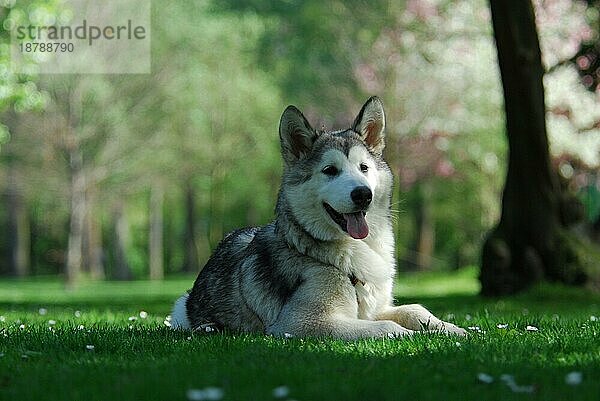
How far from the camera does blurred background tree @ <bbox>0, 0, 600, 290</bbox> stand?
1061 inches

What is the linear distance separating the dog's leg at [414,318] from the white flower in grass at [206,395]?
10.1 feet

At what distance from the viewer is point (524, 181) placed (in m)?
15.4

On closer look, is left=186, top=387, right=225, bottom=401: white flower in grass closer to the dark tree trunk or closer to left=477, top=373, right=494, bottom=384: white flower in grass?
left=477, top=373, right=494, bottom=384: white flower in grass

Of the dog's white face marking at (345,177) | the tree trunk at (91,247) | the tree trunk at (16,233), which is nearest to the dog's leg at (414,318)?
the dog's white face marking at (345,177)

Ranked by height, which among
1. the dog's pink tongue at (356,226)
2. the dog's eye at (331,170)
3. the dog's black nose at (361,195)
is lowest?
the dog's pink tongue at (356,226)

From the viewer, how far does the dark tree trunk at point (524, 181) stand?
49.7 feet

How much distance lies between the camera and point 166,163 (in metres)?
34.8

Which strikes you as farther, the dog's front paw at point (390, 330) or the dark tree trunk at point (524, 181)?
the dark tree trunk at point (524, 181)

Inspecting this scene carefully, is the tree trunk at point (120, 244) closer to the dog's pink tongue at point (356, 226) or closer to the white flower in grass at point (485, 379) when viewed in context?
the dog's pink tongue at point (356, 226)

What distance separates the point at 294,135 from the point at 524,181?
888 centimetres

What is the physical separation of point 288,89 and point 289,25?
9.22ft

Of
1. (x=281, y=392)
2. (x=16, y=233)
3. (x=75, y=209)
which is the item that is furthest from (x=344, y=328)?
(x=16, y=233)

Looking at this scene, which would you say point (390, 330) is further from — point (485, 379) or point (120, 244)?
point (120, 244)

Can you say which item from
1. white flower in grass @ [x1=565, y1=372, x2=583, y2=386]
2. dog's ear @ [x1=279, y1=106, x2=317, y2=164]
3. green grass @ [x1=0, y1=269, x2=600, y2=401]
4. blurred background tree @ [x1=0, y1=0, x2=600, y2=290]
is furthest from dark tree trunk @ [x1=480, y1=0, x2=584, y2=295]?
white flower in grass @ [x1=565, y1=372, x2=583, y2=386]
